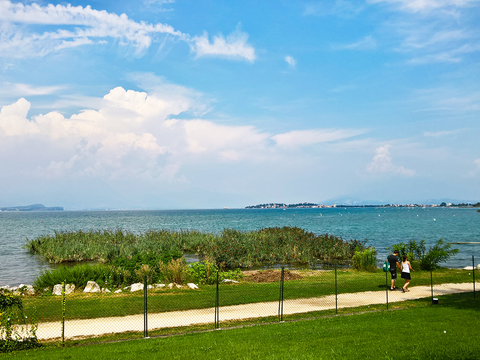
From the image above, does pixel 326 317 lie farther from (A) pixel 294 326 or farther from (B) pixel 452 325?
(B) pixel 452 325

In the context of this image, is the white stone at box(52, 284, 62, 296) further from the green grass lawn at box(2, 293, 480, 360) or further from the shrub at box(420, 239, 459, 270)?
the shrub at box(420, 239, 459, 270)

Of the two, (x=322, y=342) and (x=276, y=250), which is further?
(x=276, y=250)

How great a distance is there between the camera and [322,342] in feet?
33.5

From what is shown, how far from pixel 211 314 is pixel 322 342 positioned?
5705mm

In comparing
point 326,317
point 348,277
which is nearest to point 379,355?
point 326,317

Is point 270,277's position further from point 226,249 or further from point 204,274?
point 226,249

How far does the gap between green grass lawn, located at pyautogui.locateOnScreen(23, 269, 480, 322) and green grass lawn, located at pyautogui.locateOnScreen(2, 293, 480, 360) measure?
14.4 feet

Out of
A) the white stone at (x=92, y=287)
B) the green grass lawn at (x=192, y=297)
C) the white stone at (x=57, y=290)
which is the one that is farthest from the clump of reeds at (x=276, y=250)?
the white stone at (x=57, y=290)

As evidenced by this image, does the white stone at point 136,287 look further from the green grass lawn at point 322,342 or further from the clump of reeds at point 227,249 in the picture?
the clump of reeds at point 227,249

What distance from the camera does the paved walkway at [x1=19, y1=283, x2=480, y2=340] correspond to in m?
12.5

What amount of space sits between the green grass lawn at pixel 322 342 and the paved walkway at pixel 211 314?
1.87 meters

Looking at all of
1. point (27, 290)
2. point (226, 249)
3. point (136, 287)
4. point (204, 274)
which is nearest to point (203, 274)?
point (204, 274)

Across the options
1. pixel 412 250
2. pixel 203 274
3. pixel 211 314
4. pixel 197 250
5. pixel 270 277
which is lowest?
pixel 197 250

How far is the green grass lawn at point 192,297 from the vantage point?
14.9 metres
